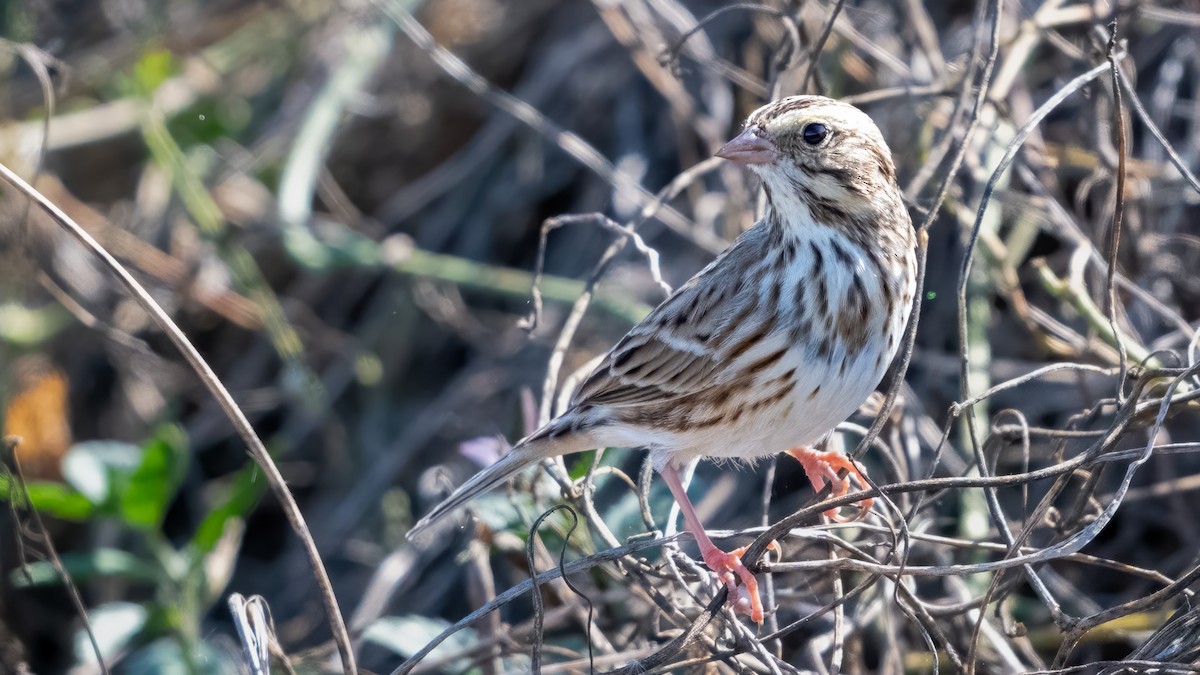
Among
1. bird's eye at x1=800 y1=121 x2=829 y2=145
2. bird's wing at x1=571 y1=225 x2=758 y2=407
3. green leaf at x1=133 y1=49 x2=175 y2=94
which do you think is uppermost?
green leaf at x1=133 y1=49 x2=175 y2=94

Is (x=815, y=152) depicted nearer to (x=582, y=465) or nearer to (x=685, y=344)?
(x=685, y=344)

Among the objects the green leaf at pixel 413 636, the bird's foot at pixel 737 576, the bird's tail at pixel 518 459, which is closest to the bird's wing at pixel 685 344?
the bird's tail at pixel 518 459

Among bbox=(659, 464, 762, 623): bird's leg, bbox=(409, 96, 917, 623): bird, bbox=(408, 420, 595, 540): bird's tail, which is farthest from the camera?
bbox=(408, 420, 595, 540): bird's tail

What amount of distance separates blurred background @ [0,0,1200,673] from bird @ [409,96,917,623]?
0.17 m

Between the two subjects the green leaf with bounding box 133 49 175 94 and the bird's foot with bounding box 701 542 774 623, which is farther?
the green leaf with bounding box 133 49 175 94

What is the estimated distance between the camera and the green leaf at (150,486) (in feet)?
11.7

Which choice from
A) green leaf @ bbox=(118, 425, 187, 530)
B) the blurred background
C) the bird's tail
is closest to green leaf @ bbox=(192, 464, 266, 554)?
the blurred background

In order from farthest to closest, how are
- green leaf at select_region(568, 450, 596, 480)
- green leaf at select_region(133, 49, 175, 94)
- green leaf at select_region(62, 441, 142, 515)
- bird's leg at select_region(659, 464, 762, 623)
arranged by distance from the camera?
green leaf at select_region(133, 49, 175, 94), green leaf at select_region(62, 441, 142, 515), green leaf at select_region(568, 450, 596, 480), bird's leg at select_region(659, 464, 762, 623)

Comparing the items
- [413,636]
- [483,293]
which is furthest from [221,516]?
[483,293]

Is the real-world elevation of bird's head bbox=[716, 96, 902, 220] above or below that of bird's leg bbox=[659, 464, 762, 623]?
above

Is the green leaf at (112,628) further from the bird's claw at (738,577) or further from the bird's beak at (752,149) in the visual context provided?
the bird's beak at (752,149)

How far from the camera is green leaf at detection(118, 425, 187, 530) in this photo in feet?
11.7

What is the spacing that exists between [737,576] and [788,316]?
0.53 meters

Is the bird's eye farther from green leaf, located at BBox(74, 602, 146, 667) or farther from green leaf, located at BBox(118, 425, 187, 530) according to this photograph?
green leaf, located at BBox(74, 602, 146, 667)
